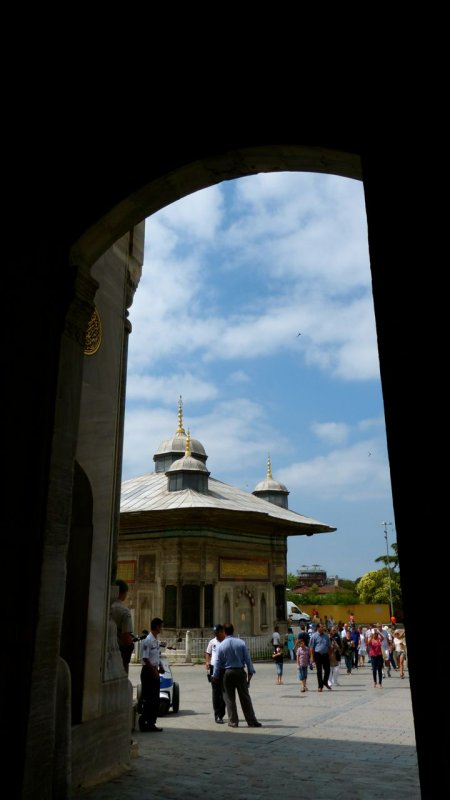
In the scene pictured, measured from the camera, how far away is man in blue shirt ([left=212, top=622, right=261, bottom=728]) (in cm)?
846

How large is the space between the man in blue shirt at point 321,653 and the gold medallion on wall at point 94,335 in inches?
358

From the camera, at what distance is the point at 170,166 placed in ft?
15.7

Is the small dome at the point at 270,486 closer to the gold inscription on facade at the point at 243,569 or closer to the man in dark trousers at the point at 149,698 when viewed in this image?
the gold inscription on facade at the point at 243,569

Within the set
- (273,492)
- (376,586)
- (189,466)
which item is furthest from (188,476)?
(376,586)

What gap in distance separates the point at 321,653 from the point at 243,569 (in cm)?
1104

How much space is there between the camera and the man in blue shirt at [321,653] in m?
13.2

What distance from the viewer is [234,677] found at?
8516mm

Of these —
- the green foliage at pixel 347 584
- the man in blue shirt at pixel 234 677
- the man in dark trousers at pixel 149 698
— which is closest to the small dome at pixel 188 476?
the man in blue shirt at pixel 234 677

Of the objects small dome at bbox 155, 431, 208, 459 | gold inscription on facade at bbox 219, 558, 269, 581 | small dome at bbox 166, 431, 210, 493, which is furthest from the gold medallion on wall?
small dome at bbox 155, 431, 208, 459

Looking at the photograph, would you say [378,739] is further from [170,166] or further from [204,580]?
[204,580]

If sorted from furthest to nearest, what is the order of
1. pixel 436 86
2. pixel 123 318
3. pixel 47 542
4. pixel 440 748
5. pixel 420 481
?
1. pixel 123 318
2. pixel 47 542
3. pixel 436 86
4. pixel 420 481
5. pixel 440 748

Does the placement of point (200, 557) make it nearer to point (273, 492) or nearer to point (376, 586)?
point (273, 492)

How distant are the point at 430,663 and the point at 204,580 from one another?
20.5 meters

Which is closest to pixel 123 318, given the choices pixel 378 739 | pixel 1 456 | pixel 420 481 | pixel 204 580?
pixel 1 456
